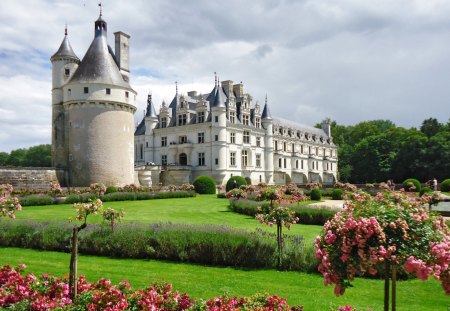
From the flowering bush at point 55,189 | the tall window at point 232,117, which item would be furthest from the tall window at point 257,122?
the flowering bush at point 55,189

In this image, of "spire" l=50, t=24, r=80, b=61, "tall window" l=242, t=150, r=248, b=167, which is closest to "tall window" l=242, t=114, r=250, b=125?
"tall window" l=242, t=150, r=248, b=167

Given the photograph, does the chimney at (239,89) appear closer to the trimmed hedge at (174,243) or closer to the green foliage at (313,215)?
the green foliage at (313,215)

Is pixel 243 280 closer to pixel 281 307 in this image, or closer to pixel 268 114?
pixel 281 307

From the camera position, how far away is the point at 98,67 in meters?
31.3

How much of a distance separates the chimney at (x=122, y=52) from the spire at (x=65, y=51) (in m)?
3.64

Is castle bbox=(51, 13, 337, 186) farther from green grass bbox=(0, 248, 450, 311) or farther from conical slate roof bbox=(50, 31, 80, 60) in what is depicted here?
green grass bbox=(0, 248, 450, 311)

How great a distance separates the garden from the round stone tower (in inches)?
623

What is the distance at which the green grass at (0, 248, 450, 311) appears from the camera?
716 centimetres

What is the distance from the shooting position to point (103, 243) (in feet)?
35.1

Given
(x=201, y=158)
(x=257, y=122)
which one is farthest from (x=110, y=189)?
(x=257, y=122)

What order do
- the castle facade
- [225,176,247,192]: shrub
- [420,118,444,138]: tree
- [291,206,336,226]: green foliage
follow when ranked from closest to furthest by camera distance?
[291,206,336,226]: green foliage < [225,176,247,192]: shrub < the castle facade < [420,118,444,138]: tree

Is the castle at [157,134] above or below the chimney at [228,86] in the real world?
below

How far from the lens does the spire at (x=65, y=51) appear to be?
33500 millimetres

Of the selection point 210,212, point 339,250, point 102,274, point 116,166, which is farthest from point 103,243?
point 116,166
